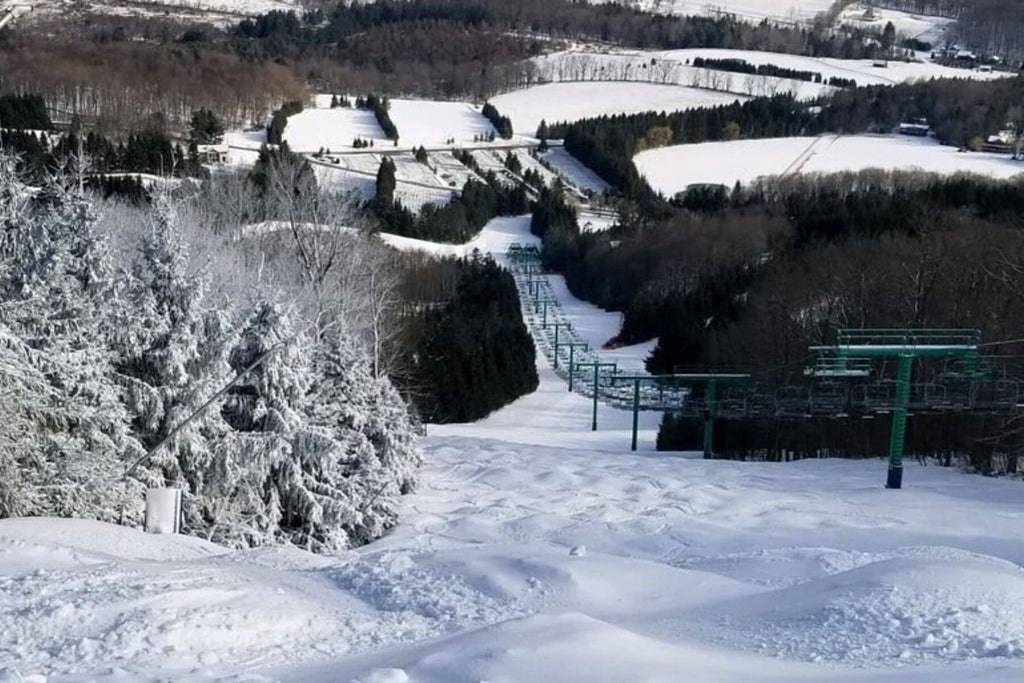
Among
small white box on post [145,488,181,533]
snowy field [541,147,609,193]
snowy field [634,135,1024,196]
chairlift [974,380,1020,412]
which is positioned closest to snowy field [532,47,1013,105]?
snowy field [541,147,609,193]

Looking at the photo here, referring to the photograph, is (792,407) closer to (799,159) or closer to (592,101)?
(799,159)

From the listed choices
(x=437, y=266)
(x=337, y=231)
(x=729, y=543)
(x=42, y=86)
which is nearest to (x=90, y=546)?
(x=729, y=543)

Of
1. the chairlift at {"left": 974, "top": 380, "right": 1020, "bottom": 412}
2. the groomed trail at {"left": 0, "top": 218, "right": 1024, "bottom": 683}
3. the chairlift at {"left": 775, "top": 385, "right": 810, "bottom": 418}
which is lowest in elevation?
the chairlift at {"left": 775, "top": 385, "right": 810, "bottom": 418}

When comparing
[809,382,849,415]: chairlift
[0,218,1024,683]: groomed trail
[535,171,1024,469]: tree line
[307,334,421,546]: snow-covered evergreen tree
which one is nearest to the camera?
[0,218,1024,683]: groomed trail

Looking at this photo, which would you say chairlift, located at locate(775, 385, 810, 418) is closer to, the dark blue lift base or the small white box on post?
the dark blue lift base

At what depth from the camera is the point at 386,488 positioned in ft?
78.0

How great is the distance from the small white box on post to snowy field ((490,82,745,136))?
448ft

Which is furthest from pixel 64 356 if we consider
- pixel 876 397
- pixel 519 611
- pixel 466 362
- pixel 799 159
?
pixel 799 159

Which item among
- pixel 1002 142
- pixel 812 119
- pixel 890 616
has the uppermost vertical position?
pixel 812 119

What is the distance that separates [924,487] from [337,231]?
18582 millimetres

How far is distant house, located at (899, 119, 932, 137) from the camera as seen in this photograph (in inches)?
Answer: 5148

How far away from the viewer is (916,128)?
131500 millimetres

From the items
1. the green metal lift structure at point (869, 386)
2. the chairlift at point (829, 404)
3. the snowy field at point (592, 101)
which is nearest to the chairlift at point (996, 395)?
the green metal lift structure at point (869, 386)

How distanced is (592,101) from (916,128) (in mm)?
50746
